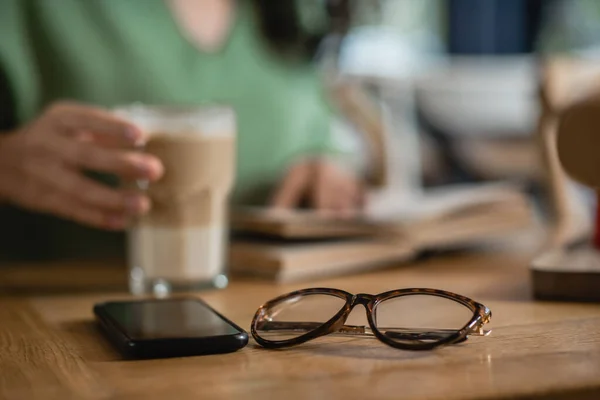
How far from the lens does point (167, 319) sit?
58 centimetres

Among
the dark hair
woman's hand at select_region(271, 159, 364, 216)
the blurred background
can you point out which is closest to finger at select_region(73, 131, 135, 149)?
woman's hand at select_region(271, 159, 364, 216)

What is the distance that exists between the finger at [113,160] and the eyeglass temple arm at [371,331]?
0.25m

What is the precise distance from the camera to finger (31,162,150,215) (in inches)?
31.0

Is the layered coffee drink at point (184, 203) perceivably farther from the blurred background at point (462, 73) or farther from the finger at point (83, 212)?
the blurred background at point (462, 73)

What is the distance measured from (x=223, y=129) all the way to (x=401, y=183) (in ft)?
6.21

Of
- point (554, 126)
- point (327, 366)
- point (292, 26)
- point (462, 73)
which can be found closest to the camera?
point (327, 366)

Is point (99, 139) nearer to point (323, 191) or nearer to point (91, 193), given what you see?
point (91, 193)

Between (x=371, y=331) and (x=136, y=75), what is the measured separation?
2.36 feet

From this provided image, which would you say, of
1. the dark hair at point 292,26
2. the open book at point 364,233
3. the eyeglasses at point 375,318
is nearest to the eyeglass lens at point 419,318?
the eyeglasses at point 375,318

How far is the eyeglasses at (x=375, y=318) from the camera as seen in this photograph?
52 centimetres

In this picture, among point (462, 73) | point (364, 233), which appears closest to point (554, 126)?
point (364, 233)

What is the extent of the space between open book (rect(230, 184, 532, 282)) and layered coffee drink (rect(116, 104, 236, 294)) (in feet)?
0.21

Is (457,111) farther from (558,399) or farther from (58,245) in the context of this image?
(558,399)

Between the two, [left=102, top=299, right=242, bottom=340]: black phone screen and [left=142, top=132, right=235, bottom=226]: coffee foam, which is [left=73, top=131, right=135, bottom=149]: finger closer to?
[left=142, top=132, right=235, bottom=226]: coffee foam
